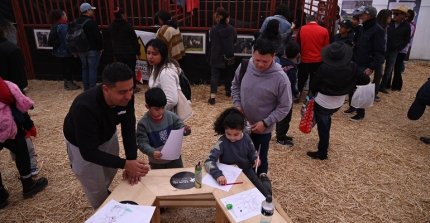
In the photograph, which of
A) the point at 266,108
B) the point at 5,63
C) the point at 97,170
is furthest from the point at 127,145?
the point at 5,63

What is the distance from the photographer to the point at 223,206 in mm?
2174

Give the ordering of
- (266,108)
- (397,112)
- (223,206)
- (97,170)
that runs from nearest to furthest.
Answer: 1. (223,206)
2. (97,170)
3. (266,108)
4. (397,112)

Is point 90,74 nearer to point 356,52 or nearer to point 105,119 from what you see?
point 105,119

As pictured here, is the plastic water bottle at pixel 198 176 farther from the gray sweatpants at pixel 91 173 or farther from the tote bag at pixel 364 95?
the tote bag at pixel 364 95

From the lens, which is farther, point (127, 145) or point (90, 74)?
point (90, 74)

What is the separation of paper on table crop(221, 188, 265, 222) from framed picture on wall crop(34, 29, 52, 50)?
665cm

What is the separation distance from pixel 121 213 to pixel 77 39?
476 centimetres

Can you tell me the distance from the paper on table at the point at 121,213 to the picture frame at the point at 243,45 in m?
5.02

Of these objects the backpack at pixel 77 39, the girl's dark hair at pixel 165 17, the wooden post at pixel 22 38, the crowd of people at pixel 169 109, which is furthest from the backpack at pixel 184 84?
the wooden post at pixel 22 38

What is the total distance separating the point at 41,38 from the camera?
7121 millimetres

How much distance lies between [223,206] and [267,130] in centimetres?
111

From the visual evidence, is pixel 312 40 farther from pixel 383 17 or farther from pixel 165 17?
pixel 165 17

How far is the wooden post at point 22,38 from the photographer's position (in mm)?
6898

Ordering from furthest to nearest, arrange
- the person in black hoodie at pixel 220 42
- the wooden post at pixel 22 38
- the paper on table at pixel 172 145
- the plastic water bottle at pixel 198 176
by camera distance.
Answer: the wooden post at pixel 22 38 → the person in black hoodie at pixel 220 42 → the paper on table at pixel 172 145 → the plastic water bottle at pixel 198 176
